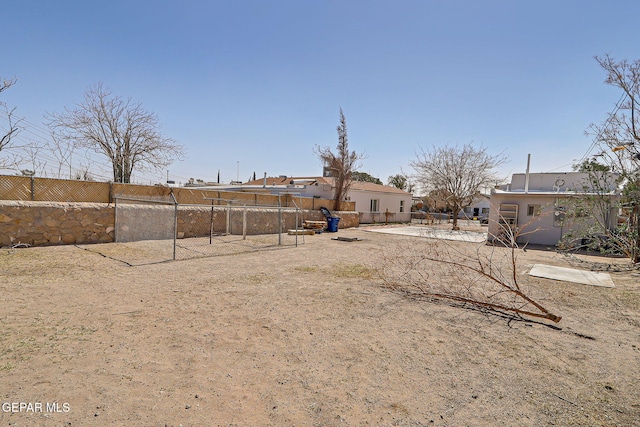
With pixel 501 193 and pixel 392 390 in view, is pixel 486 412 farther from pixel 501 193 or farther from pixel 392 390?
pixel 501 193

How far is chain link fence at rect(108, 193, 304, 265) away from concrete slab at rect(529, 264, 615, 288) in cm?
862

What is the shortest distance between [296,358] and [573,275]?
9452 mm

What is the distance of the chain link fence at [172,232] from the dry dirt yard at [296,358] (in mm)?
3322

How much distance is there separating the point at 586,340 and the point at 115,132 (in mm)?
22769

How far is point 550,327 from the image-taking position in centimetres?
477

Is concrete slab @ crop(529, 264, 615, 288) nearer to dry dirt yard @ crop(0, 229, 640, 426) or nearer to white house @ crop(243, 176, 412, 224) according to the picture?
dry dirt yard @ crop(0, 229, 640, 426)

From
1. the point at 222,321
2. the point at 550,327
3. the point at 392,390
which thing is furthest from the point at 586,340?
the point at 222,321

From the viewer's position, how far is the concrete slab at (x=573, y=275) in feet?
26.8

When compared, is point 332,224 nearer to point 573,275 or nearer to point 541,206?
point 541,206

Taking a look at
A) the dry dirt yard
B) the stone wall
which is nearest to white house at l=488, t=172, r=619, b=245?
the dry dirt yard

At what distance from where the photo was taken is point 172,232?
13.0m

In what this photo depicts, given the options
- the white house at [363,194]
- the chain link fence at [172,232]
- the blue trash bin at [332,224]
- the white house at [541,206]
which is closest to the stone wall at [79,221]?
the chain link fence at [172,232]

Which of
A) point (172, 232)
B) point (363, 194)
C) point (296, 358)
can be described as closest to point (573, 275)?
point (296, 358)

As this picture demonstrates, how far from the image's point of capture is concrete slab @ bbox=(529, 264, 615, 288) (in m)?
8.18
